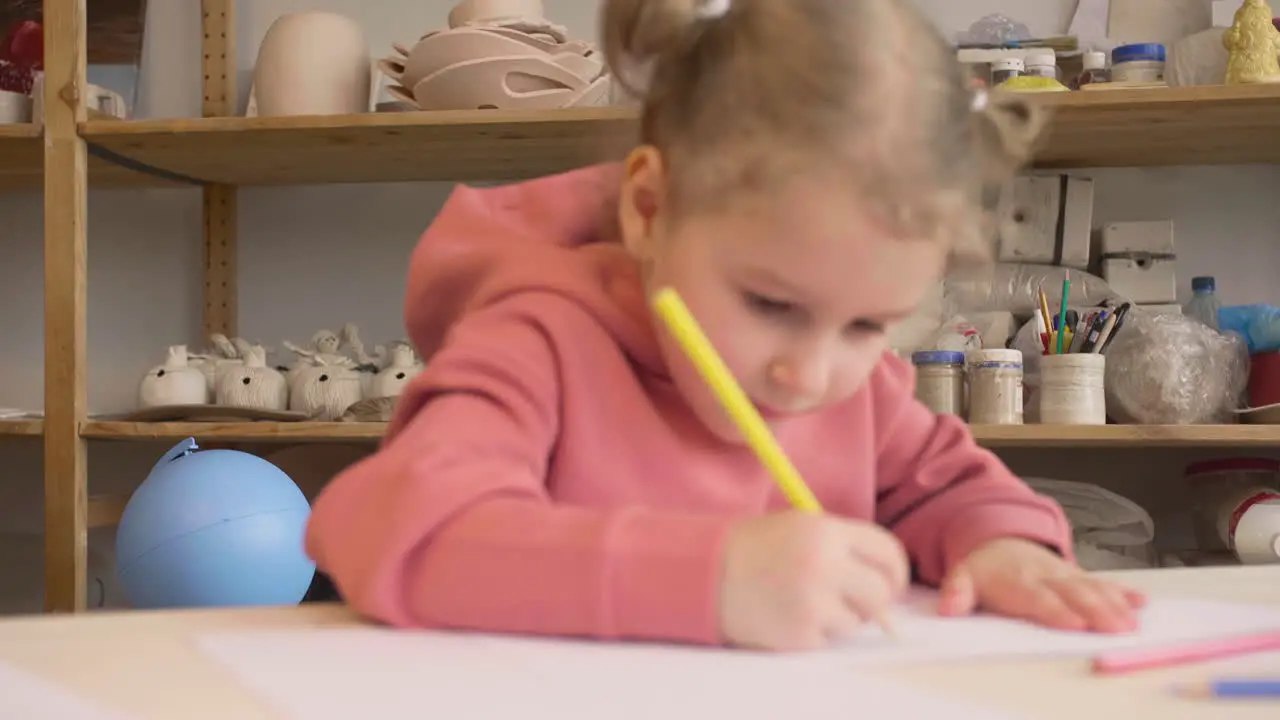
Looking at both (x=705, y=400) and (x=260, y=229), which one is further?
(x=260, y=229)

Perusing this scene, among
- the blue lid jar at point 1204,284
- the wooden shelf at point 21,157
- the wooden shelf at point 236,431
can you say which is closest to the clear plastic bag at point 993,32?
the blue lid jar at point 1204,284

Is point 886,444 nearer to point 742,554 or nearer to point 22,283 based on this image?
point 742,554

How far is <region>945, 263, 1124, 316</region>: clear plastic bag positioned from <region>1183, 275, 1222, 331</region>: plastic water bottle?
99mm

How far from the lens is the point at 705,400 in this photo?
570mm

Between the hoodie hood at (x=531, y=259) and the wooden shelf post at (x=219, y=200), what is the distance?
50.7 inches

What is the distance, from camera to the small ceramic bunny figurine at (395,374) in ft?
5.14

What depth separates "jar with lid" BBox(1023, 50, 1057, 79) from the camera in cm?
150

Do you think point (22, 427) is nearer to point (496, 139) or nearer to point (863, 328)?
point (496, 139)

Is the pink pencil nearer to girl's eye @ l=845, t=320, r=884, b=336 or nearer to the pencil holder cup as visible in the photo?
girl's eye @ l=845, t=320, r=884, b=336

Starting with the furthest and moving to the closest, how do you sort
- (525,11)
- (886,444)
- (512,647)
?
(525,11), (886,444), (512,647)

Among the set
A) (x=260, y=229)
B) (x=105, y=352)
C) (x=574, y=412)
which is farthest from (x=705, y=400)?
(x=105, y=352)

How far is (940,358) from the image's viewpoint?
1.45 meters

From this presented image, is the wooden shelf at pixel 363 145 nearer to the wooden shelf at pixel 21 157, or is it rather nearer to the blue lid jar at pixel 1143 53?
the wooden shelf at pixel 21 157

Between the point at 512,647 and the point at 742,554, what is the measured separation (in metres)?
0.08
